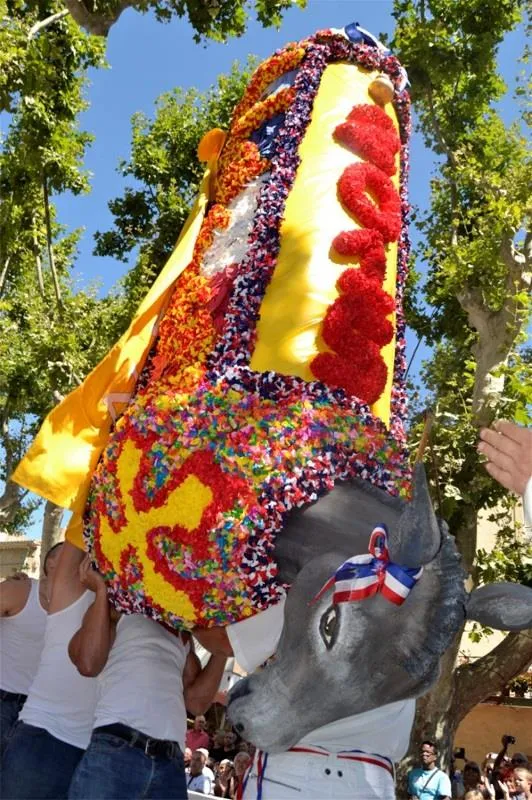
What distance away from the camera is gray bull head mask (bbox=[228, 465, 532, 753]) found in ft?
9.30

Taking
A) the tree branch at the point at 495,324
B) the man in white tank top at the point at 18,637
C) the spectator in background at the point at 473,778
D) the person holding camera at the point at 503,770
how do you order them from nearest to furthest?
the man in white tank top at the point at 18,637
the spectator in background at the point at 473,778
the tree branch at the point at 495,324
the person holding camera at the point at 503,770

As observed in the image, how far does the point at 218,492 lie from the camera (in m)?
3.31

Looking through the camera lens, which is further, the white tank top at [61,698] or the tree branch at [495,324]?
the tree branch at [495,324]

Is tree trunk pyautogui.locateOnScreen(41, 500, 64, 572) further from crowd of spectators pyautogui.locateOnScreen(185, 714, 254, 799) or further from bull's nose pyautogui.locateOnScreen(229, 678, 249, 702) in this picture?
bull's nose pyautogui.locateOnScreen(229, 678, 249, 702)

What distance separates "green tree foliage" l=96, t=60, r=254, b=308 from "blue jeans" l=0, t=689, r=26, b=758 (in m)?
11.3

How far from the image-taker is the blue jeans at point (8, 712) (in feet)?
13.2

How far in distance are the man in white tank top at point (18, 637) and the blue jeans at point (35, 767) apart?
654mm

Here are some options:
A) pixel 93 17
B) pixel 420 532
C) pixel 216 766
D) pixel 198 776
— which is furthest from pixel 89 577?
pixel 216 766

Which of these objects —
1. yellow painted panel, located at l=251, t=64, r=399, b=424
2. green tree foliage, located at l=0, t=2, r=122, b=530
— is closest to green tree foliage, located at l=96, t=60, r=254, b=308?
green tree foliage, located at l=0, t=2, r=122, b=530

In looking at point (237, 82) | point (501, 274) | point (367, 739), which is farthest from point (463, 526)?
point (237, 82)

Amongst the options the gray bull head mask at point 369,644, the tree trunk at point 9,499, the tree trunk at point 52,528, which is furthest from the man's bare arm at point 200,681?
the tree trunk at point 9,499

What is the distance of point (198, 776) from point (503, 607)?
732cm

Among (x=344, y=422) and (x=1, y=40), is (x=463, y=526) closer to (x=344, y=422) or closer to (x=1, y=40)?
(x=344, y=422)

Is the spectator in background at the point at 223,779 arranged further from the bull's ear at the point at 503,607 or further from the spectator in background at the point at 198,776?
the bull's ear at the point at 503,607
